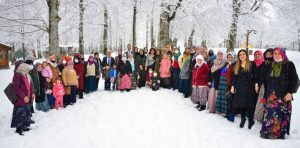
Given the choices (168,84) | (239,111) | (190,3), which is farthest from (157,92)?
(190,3)

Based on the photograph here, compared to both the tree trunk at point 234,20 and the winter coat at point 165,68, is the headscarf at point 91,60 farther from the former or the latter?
the tree trunk at point 234,20

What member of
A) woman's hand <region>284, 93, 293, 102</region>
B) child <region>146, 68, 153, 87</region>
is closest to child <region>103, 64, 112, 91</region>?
child <region>146, 68, 153, 87</region>

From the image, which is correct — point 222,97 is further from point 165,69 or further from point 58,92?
point 58,92

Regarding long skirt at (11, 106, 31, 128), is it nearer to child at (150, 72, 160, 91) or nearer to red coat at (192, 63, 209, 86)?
Result: red coat at (192, 63, 209, 86)

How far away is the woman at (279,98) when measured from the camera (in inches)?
225

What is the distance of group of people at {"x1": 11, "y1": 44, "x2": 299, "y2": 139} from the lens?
582 cm

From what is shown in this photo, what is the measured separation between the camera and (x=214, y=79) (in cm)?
796

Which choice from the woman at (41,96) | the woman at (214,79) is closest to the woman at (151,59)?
the woman at (214,79)

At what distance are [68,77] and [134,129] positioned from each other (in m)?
3.79

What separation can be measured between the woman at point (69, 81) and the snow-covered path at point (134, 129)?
1.20ft

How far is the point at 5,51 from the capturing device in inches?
1046

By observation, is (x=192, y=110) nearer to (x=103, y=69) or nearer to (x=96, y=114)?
(x=96, y=114)

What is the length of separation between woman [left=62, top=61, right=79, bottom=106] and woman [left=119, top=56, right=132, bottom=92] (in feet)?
7.14

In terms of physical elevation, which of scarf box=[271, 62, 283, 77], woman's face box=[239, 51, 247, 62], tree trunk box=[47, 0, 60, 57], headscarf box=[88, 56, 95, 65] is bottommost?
scarf box=[271, 62, 283, 77]
